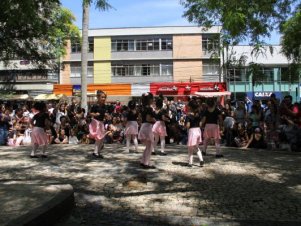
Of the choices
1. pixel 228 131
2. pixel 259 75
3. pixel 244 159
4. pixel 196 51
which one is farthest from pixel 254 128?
pixel 196 51

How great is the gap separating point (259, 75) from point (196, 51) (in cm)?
4557

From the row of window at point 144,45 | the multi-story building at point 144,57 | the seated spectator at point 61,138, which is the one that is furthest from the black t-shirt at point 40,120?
the row of window at point 144,45

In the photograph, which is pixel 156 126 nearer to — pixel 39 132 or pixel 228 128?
pixel 39 132

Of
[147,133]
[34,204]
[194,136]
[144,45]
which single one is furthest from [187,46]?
[34,204]

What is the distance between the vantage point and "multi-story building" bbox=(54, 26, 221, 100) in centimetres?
5628

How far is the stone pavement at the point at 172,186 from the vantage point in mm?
6977

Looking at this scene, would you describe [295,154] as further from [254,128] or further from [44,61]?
[44,61]

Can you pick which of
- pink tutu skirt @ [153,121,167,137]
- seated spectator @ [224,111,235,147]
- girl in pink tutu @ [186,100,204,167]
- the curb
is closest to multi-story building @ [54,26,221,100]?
seated spectator @ [224,111,235,147]

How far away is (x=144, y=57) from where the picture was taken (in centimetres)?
5756

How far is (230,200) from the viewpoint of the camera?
25.8ft

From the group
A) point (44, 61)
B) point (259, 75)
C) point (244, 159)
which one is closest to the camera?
point (259, 75)

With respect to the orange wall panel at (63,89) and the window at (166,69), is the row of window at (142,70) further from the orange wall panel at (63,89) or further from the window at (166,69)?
the orange wall panel at (63,89)

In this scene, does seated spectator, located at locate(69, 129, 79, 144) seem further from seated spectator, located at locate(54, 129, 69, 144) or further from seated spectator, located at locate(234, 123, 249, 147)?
seated spectator, located at locate(234, 123, 249, 147)

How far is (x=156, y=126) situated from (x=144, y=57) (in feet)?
148
